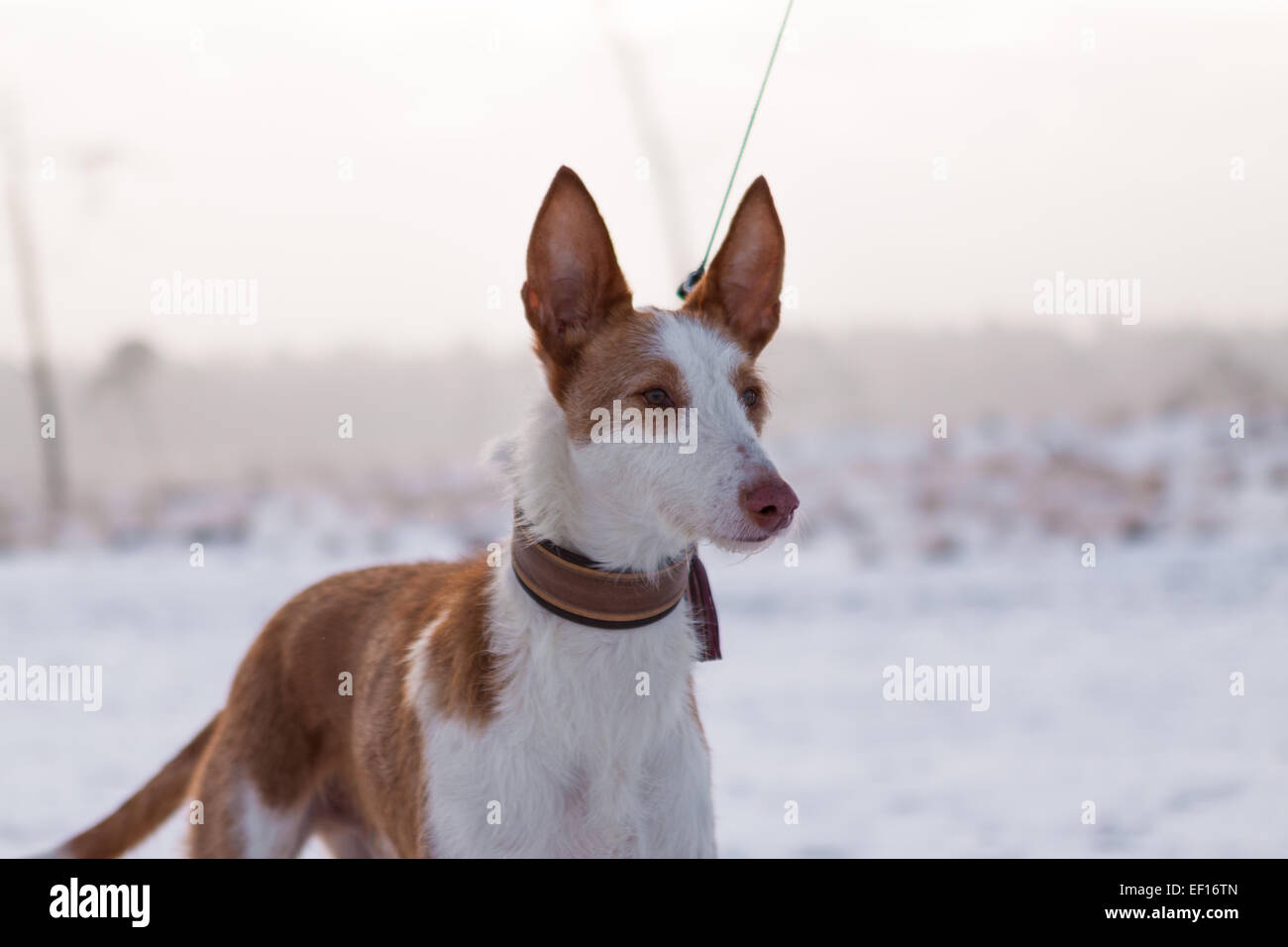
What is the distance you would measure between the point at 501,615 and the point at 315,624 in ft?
2.87

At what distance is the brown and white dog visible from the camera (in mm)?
2289

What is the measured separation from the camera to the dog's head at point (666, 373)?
7.28 feet

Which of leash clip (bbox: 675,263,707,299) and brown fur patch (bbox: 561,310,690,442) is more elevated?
leash clip (bbox: 675,263,707,299)

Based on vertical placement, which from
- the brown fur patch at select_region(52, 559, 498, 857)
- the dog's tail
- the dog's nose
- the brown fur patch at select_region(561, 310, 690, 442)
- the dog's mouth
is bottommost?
the dog's tail

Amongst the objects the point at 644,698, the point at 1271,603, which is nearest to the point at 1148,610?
the point at 1271,603

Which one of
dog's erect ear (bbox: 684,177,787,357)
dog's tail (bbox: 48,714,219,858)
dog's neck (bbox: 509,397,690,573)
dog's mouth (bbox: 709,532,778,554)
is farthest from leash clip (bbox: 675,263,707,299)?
dog's tail (bbox: 48,714,219,858)

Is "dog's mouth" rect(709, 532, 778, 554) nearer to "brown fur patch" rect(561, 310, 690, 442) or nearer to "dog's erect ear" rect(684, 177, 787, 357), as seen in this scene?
"brown fur patch" rect(561, 310, 690, 442)

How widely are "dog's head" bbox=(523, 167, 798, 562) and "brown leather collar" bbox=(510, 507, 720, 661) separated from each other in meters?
0.14

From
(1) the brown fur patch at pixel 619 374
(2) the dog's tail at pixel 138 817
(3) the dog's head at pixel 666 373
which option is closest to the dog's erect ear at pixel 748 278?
(3) the dog's head at pixel 666 373

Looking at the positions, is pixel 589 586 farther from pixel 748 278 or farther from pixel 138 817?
pixel 138 817

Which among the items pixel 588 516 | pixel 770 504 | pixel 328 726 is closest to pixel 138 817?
pixel 328 726

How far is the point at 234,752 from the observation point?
2.96 m

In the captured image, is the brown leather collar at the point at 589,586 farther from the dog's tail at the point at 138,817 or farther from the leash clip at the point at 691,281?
the dog's tail at the point at 138,817
